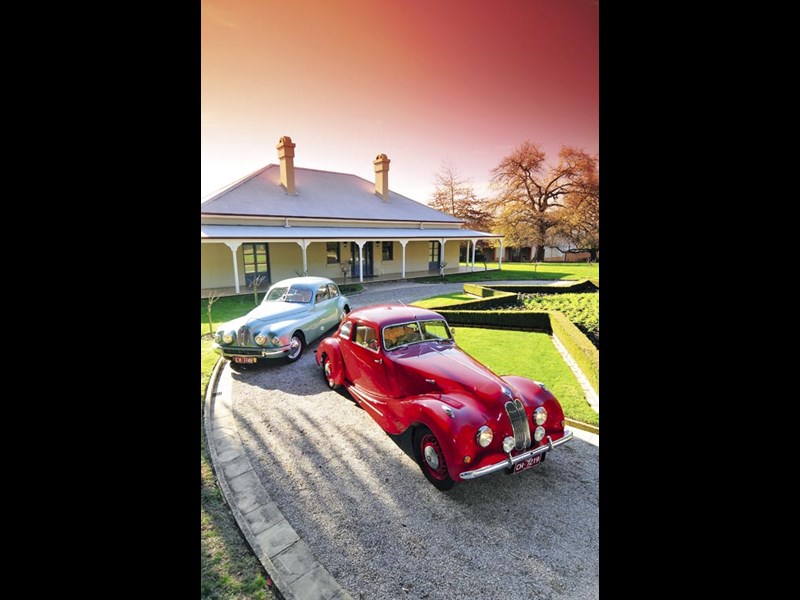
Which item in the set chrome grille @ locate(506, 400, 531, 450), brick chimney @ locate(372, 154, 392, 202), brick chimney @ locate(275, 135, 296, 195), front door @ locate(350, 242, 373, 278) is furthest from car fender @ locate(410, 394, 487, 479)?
brick chimney @ locate(372, 154, 392, 202)

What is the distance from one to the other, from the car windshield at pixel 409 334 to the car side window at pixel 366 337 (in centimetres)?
18

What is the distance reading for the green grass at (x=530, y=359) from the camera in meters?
5.19

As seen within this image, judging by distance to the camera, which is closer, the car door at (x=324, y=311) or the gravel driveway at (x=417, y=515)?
the gravel driveway at (x=417, y=515)

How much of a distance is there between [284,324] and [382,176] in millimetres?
17766

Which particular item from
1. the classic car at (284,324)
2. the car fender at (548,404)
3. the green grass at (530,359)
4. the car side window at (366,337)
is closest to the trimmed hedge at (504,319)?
the green grass at (530,359)

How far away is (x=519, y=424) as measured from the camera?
11.5ft

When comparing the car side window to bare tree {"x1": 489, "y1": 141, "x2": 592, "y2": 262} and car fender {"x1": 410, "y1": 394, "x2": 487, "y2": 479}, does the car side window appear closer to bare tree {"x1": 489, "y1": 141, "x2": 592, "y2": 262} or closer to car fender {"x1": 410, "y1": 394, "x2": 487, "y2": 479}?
car fender {"x1": 410, "y1": 394, "x2": 487, "y2": 479}

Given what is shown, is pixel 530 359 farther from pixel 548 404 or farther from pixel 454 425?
pixel 454 425

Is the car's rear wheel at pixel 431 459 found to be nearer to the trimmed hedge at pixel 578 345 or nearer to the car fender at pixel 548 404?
the car fender at pixel 548 404

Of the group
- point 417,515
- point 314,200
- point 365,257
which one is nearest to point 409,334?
point 417,515

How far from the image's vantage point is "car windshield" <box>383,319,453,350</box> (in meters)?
4.59
